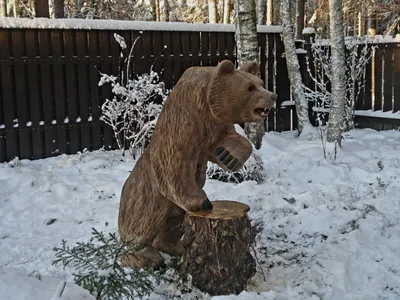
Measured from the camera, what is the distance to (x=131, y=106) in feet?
23.8

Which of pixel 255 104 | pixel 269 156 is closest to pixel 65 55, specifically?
pixel 269 156

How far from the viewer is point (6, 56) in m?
6.84

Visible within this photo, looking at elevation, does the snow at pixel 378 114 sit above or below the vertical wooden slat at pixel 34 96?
below

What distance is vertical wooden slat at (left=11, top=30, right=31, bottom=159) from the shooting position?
6.90 m

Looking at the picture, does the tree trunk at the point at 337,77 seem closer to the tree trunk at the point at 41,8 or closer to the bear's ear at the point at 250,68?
the bear's ear at the point at 250,68

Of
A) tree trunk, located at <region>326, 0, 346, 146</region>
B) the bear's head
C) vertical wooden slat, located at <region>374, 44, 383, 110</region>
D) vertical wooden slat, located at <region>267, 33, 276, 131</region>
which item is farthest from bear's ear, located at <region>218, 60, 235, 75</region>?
vertical wooden slat, located at <region>374, 44, 383, 110</region>

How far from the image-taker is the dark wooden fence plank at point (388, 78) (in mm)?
9523

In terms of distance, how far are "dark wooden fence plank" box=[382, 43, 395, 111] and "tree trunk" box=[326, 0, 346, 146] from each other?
239cm

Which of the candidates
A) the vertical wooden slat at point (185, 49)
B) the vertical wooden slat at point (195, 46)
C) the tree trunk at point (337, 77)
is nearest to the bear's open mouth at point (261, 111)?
the tree trunk at point (337, 77)

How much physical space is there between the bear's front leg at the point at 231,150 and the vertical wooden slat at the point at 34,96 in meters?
4.55

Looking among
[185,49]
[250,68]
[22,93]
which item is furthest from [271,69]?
[250,68]

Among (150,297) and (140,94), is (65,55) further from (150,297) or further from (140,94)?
(150,297)

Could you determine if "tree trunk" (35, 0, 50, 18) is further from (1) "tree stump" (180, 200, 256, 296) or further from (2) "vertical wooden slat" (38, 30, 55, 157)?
(1) "tree stump" (180, 200, 256, 296)

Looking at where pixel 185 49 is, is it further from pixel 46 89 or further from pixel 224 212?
pixel 224 212
